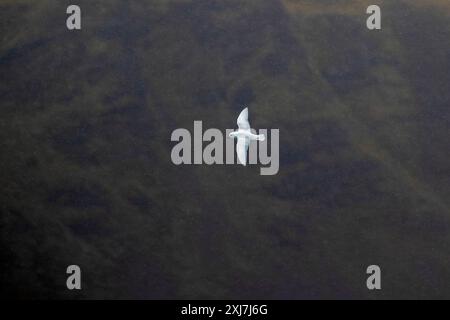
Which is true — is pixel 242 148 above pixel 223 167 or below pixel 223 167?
above

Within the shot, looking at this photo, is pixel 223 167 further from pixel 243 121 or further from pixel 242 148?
pixel 243 121

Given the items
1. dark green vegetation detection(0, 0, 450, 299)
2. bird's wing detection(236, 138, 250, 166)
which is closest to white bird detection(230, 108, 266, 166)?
bird's wing detection(236, 138, 250, 166)

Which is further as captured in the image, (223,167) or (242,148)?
(223,167)

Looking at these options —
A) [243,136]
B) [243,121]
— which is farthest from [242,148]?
[243,121]

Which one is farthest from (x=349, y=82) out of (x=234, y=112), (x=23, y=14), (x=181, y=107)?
(x=23, y=14)

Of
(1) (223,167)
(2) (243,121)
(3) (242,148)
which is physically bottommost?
(1) (223,167)

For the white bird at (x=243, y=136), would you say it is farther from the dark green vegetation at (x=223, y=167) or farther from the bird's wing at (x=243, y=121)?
the dark green vegetation at (x=223, y=167)
